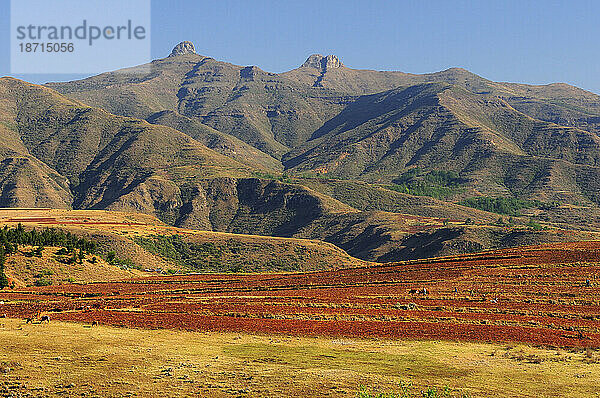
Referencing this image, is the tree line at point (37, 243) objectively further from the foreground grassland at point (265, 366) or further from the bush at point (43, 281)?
the foreground grassland at point (265, 366)

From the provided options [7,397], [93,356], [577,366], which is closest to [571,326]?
[577,366]

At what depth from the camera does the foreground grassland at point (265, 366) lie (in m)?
26.0

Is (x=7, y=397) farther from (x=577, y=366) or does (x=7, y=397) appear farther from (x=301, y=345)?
(x=577, y=366)

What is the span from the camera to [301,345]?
3497cm

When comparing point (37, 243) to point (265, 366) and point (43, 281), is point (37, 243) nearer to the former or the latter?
point (43, 281)

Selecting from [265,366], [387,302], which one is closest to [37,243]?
[387,302]

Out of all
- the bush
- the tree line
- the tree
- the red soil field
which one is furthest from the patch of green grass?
the tree line

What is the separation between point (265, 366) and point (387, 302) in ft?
76.2

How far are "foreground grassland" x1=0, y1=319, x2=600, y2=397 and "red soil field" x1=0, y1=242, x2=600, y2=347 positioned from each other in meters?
3.67

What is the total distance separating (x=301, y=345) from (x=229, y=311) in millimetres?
13273

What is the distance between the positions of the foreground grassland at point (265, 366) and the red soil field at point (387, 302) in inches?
144

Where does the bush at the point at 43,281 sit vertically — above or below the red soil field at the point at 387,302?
below

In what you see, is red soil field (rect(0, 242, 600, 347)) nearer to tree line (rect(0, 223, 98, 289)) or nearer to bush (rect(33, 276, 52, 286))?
bush (rect(33, 276, 52, 286))

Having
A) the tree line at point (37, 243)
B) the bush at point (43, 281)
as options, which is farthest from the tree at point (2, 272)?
the bush at point (43, 281)
